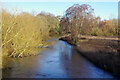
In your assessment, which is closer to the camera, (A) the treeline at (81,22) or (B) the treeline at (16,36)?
(B) the treeline at (16,36)

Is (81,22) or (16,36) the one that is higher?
(81,22)

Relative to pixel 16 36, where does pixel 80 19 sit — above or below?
above

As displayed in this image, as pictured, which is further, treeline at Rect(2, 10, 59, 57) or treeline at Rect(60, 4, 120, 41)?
treeline at Rect(60, 4, 120, 41)

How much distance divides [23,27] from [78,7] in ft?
72.0

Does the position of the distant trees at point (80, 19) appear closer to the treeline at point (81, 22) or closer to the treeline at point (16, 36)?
the treeline at point (81, 22)

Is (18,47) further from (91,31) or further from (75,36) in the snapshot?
(91,31)

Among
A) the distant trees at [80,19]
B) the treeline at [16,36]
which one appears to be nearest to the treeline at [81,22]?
the distant trees at [80,19]

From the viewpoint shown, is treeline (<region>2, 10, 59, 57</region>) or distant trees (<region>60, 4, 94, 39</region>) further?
distant trees (<region>60, 4, 94, 39</region>)

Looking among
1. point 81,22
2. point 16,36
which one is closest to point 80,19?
point 81,22

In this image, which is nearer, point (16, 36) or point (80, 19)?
point (16, 36)

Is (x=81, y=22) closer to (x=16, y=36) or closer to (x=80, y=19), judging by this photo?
(x=80, y=19)

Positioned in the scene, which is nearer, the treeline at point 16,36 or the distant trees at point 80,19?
the treeline at point 16,36

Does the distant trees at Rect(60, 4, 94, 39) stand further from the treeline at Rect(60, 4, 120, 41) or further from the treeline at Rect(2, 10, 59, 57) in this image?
the treeline at Rect(2, 10, 59, 57)

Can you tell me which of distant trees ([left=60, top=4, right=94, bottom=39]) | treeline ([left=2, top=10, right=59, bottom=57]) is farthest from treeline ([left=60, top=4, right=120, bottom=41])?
→ treeline ([left=2, top=10, right=59, bottom=57])
